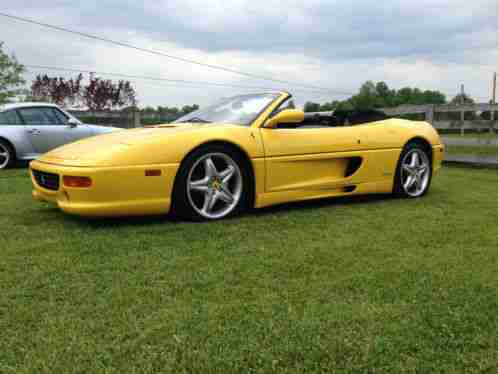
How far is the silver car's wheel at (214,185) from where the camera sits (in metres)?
4.10

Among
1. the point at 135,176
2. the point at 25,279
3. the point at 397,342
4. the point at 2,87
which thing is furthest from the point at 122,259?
the point at 2,87

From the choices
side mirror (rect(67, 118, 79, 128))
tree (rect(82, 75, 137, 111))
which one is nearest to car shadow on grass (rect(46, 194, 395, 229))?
side mirror (rect(67, 118, 79, 128))

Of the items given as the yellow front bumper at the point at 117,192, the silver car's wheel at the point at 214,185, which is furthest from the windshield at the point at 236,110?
the yellow front bumper at the point at 117,192

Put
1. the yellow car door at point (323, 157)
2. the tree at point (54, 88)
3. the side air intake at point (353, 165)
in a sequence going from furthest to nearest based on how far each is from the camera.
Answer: the tree at point (54, 88)
the side air intake at point (353, 165)
the yellow car door at point (323, 157)

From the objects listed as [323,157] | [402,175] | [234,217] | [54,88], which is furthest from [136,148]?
[54,88]

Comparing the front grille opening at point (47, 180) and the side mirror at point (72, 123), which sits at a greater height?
the side mirror at point (72, 123)

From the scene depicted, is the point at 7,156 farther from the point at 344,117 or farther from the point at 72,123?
the point at 344,117

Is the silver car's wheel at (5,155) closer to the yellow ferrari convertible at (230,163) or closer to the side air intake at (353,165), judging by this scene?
the yellow ferrari convertible at (230,163)

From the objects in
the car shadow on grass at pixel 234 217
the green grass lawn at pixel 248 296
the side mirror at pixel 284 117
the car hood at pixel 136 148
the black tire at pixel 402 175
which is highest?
the side mirror at pixel 284 117

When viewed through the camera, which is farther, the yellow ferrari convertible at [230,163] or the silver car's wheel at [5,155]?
the silver car's wheel at [5,155]

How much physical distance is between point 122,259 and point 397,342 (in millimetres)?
1642

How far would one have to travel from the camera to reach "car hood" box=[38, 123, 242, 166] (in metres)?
3.80

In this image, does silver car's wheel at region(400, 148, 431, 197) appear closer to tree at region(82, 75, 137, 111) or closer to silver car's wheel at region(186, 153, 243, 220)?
A: silver car's wheel at region(186, 153, 243, 220)

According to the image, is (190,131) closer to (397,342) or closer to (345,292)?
(345,292)
